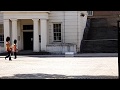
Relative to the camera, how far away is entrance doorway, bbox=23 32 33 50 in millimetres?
36219

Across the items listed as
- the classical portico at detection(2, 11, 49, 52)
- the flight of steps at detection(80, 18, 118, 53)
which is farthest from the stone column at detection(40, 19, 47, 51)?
the flight of steps at detection(80, 18, 118, 53)

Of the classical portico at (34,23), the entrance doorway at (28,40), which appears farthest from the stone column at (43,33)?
the entrance doorway at (28,40)

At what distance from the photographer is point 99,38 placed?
38.0 meters

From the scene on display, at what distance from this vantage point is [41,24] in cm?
3325

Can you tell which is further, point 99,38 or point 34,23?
point 99,38

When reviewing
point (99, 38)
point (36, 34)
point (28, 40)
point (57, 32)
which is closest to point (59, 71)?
point (36, 34)

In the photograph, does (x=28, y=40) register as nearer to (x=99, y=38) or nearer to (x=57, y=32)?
(x=57, y=32)

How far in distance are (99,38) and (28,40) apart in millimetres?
8177

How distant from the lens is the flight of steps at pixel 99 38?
3484cm

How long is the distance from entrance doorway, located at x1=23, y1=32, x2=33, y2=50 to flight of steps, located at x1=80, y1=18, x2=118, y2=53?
5.68 m
